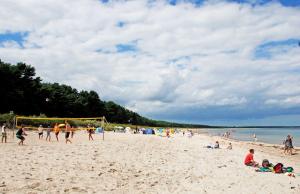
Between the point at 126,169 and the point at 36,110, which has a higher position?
the point at 36,110

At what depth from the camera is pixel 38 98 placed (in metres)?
62.3

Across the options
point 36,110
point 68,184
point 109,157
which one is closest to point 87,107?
point 36,110

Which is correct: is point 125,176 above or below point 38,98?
below

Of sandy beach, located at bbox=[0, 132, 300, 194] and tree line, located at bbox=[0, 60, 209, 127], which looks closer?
sandy beach, located at bbox=[0, 132, 300, 194]

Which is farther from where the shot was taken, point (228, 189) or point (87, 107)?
point (87, 107)

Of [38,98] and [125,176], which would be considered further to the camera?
[38,98]

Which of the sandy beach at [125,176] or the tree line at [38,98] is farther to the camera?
the tree line at [38,98]

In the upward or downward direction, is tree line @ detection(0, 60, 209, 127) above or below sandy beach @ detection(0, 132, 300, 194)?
above

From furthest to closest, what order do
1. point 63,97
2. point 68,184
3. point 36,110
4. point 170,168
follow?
1. point 63,97
2. point 36,110
3. point 170,168
4. point 68,184

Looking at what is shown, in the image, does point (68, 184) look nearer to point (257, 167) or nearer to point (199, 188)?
point (199, 188)

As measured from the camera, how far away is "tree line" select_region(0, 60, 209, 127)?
53094 millimetres

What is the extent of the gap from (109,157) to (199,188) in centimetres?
515

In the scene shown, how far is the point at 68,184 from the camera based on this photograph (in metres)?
9.84

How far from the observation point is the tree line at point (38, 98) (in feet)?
174
